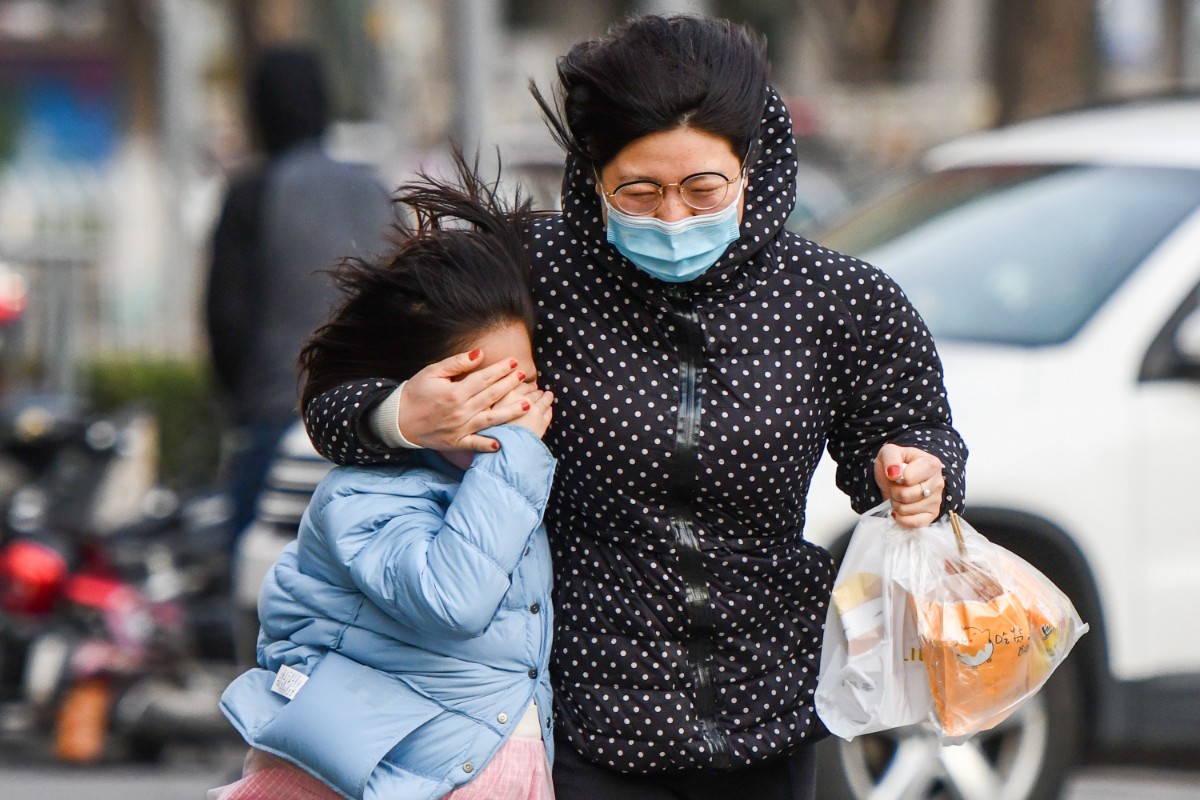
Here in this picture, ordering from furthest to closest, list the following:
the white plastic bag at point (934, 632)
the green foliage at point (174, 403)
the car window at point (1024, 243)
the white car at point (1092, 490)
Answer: the green foliage at point (174, 403) < the car window at point (1024, 243) < the white car at point (1092, 490) < the white plastic bag at point (934, 632)

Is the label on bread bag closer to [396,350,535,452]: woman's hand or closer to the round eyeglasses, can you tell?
[396,350,535,452]: woman's hand

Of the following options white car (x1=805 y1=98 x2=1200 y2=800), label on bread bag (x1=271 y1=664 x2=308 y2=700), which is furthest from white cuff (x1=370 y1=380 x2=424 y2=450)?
white car (x1=805 y1=98 x2=1200 y2=800)

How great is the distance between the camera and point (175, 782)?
5.91m

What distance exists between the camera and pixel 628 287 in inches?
96.2

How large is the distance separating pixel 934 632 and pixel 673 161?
710mm

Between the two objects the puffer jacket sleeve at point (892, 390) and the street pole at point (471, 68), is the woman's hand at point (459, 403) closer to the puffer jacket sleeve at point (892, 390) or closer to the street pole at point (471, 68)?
the puffer jacket sleeve at point (892, 390)

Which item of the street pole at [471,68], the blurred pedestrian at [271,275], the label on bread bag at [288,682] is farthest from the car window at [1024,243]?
the label on bread bag at [288,682]

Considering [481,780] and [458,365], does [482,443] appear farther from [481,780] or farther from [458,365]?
[481,780]

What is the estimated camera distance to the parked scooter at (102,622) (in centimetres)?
598

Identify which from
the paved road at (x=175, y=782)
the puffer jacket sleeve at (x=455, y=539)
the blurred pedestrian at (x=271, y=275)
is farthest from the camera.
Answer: the paved road at (x=175, y=782)

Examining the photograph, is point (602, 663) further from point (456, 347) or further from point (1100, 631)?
point (1100, 631)

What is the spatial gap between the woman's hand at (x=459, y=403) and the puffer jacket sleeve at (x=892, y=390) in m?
0.46

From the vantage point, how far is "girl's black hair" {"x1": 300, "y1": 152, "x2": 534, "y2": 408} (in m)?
2.39

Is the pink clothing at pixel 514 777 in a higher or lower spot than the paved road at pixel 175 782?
higher
